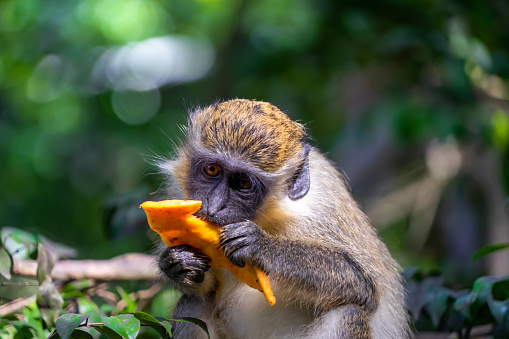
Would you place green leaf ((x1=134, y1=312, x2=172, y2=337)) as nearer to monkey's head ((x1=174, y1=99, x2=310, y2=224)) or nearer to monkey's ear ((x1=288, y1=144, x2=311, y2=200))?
monkey's head ((x1=174, y1=99, x2=310, y2=224))

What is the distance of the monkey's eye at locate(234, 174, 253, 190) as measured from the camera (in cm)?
309

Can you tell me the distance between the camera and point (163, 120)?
9961 mm

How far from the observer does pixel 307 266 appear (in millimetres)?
2994

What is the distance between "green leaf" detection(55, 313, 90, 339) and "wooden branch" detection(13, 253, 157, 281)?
4.58ft

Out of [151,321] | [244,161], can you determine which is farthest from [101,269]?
[151,321]

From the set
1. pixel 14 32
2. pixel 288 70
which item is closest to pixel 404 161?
pixel 288 70

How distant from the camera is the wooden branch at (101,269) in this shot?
3490 mm

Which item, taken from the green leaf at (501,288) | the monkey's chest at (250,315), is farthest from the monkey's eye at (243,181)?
the green leaf at (501,288)

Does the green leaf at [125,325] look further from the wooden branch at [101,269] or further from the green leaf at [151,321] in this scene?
the wooden branch at [101,269]

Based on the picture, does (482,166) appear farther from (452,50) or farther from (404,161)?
(452,50)

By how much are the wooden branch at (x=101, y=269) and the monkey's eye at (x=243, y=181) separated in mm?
1058

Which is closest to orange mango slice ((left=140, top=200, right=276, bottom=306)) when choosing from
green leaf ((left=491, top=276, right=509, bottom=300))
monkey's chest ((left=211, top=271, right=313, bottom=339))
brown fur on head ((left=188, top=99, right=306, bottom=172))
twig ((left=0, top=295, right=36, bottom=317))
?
monkey's chest ((left=211, top=271, right=313, bottom=339))

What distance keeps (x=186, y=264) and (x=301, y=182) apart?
33.1 inches

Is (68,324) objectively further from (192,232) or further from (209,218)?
(209,218)
